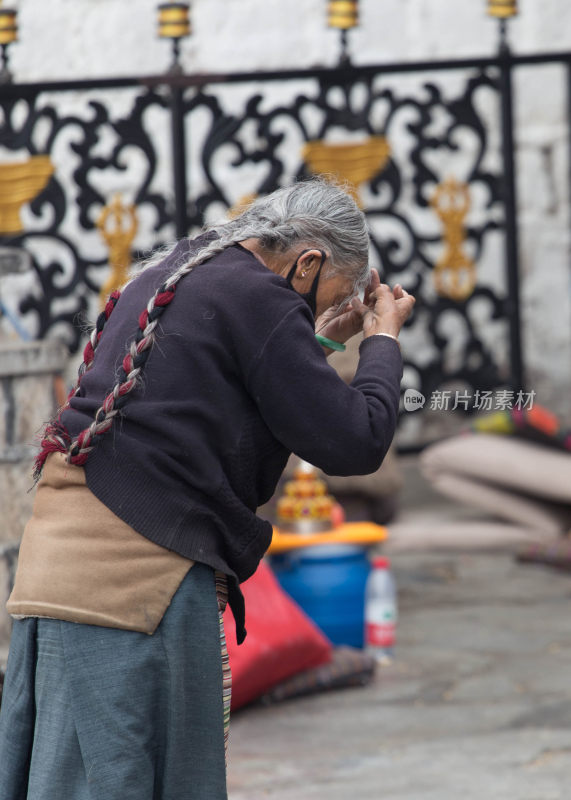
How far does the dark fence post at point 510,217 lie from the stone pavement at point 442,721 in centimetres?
189

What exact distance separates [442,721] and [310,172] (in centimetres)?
323

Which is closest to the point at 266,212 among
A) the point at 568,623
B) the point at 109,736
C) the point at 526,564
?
the point at 109,736

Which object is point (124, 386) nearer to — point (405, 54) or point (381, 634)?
point (381, 634)

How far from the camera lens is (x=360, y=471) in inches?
91.1

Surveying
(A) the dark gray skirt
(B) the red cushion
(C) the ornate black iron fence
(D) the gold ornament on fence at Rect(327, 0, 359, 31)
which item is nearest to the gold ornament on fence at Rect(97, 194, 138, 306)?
(C) the ornate black iron fence

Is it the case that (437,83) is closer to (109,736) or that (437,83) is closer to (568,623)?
(568,623)

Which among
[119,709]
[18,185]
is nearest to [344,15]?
[18,185]

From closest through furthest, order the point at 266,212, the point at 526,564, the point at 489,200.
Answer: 1. the point at 266,212
2. the point at 526,564
3. the point at 489,200

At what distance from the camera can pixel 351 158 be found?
22.0 ft

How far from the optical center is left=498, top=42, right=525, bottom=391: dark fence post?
272 inches

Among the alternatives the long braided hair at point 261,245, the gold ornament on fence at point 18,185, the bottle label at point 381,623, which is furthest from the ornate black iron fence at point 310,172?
the long braided hair at point 261,245

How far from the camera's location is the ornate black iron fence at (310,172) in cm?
622

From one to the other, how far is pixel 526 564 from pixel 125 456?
395 centimetres

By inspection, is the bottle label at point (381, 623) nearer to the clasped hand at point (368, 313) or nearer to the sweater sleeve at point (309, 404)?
the clasped hand at point (368, 313)
